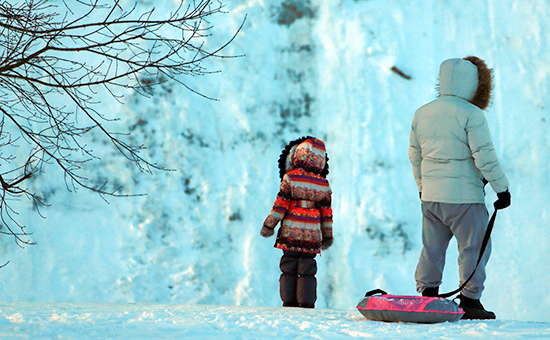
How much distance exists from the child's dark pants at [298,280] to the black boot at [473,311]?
1189 millimetres

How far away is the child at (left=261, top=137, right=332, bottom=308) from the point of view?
12.2 feet

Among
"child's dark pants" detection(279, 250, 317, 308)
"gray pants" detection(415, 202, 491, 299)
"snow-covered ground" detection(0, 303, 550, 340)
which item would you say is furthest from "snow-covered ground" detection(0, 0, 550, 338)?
"snow-covered ground" detection(0, 303, 550, 340)

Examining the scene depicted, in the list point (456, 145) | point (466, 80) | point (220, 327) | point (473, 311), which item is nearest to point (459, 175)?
point (456, 145)

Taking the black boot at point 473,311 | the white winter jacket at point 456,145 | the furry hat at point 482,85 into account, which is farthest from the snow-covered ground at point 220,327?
the furry hat at point 482,85

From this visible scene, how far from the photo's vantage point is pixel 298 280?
12.3 feet

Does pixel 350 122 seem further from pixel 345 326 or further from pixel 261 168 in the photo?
pixel 345 326

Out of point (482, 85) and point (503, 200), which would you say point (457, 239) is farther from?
point (482, 85)

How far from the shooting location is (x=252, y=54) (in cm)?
575

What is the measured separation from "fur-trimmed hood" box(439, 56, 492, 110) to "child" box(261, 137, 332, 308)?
1.18 metres

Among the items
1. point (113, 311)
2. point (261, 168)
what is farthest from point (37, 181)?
point (113, 311)

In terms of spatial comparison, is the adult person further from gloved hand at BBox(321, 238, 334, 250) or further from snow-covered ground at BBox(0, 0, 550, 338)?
snow-covered ground at BBox(0, 0, 550, 338)

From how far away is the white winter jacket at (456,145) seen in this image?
2.79 metres

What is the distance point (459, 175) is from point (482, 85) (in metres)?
0.57

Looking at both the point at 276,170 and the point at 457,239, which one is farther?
the point at 276,170
